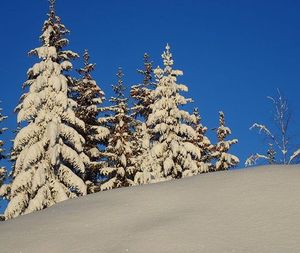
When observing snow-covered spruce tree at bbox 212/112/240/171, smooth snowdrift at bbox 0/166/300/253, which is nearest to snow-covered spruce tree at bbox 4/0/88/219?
smooth snowdrift at bbox 0/166/300/253

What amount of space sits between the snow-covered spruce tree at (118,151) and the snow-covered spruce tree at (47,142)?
513cm

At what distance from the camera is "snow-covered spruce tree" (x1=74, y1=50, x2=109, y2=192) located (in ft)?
109

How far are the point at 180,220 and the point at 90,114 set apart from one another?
2558 cm

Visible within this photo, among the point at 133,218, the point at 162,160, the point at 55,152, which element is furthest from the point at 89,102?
the point at 133,218

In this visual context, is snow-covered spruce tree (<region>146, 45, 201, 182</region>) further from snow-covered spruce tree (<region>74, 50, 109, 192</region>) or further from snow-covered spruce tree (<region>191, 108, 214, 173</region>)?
snow-covered spruce tree (<region>191, 108, 214, 173</region>)

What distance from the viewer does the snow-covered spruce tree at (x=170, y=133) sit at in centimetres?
3170

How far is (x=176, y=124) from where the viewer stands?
107 ft

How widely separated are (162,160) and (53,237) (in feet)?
73.4

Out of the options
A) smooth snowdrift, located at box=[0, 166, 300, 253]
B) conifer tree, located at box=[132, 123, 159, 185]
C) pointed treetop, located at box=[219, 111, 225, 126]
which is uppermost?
pointed treetop, located at box=[219, 111, 225, 126]

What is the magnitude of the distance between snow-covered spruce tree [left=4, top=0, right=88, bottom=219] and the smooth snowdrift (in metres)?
11.8

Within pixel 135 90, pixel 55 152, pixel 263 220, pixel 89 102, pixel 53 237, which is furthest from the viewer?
pixel 135 90

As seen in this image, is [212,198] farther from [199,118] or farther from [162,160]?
[199,118]

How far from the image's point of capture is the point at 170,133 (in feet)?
106

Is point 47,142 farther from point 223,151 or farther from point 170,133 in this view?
point 223,151
